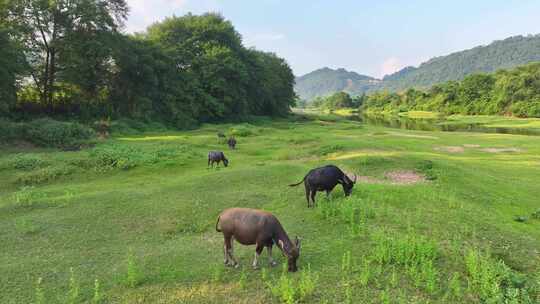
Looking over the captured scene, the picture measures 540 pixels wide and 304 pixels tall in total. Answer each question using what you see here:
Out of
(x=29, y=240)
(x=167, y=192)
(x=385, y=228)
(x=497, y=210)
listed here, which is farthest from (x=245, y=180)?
(x=497, y=210)

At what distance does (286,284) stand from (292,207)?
278 inches

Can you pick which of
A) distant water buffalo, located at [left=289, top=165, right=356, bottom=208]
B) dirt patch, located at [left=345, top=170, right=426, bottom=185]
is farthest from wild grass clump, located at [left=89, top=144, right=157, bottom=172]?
dirt patch, located at [left=345, top=170, right=426, bottom=185]

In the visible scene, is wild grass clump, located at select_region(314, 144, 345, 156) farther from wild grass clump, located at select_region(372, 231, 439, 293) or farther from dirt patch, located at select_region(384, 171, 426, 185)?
wild grass clump, located at select_region(372, 231, 439, 293)

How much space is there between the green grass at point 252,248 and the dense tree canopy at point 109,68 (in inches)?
874

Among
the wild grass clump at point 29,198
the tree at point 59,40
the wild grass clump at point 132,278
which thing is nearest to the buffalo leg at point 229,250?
the wild grass clump at point 132,278

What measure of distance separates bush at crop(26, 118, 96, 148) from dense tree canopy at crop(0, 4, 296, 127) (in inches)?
128

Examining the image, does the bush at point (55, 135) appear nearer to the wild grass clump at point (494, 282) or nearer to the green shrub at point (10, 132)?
the green shrub at point (10, 132)

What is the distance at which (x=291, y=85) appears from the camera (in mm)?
102500

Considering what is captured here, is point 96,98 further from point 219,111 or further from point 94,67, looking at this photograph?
point 219,111

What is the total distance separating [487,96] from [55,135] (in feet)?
461

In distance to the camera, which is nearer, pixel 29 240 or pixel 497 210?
pixel 29 240

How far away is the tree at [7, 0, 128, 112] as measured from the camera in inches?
1599

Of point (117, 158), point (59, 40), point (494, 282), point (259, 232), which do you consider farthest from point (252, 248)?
point (59, 40)

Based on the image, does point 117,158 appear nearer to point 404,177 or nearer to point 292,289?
point 404,177
